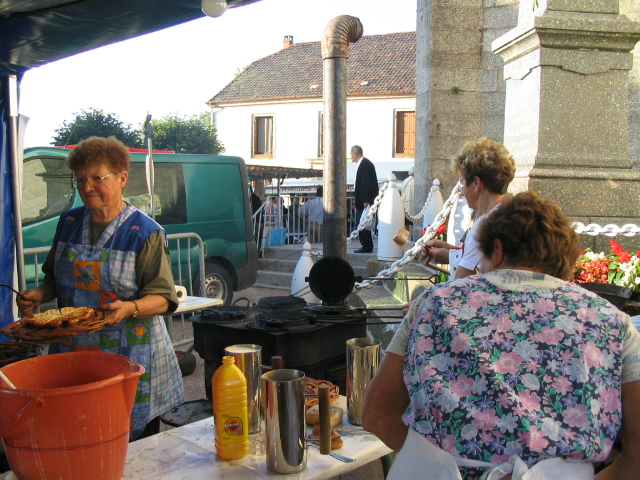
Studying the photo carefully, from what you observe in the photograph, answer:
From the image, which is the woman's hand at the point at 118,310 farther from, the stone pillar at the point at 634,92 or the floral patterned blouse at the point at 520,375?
the stone pillar at the point at 634,92

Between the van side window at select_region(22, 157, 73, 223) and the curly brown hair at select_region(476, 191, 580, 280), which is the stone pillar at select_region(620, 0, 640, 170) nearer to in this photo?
the curly brown hair at select_region(476, 191, 580, 280)

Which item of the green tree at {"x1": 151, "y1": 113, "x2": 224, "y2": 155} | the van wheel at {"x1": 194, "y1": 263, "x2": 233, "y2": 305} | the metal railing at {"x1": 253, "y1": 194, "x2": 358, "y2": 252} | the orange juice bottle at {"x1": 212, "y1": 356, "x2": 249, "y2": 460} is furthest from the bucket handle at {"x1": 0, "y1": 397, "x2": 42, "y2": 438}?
the green tree at {"x1": 151, "y1": 113, "x2": 224, "y2": 155}

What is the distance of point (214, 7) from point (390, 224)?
565 centimetres

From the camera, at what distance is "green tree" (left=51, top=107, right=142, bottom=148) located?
987 inches

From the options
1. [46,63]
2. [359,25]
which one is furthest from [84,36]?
[359,25]

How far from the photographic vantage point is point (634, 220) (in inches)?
185

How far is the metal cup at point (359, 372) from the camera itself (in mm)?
2184

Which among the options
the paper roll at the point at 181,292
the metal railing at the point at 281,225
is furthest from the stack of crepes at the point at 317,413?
the metal railing at the point at 281,225

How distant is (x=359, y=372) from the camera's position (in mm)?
2197

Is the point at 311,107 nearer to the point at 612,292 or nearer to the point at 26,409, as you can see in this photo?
the point at 612,292

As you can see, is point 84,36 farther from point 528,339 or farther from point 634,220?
point 634,220

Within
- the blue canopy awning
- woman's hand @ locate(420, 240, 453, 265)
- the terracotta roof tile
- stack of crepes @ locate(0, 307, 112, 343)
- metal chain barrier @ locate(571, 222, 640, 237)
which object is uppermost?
the terracotta roof tile

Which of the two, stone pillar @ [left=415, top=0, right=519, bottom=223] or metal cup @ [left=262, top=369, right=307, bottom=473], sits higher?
stone pillar @ [left=415, top=0, right=519, bottom=223]

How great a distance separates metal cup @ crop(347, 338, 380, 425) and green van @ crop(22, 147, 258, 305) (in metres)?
5.80
